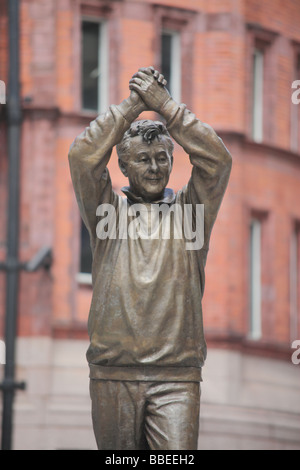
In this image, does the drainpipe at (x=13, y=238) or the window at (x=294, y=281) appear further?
the window at (x=294, y=281)

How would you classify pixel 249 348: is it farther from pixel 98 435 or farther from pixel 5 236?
pixel 98 435

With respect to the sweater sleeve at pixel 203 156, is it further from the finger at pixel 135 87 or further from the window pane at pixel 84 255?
the window pane at pixel 84 255

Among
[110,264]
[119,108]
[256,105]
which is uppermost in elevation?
[256,105]

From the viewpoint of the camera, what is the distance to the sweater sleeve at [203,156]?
10.4 meters

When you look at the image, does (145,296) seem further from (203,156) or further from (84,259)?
(84,259)

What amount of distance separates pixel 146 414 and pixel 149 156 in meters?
1.56

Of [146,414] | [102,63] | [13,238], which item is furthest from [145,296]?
[102,63]

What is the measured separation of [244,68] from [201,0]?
1.58 metres

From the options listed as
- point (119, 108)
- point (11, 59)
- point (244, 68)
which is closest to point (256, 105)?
point (244, 68)

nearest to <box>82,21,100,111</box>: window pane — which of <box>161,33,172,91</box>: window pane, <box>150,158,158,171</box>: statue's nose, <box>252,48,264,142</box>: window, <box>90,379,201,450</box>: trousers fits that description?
<box>161,33,172,91</box>: window pane

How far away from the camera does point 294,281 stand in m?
36.1

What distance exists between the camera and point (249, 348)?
34375 mm

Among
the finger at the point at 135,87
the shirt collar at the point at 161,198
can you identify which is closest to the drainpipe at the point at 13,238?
the shirt collar at the point at 161,198

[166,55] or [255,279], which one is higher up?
[166,55]
